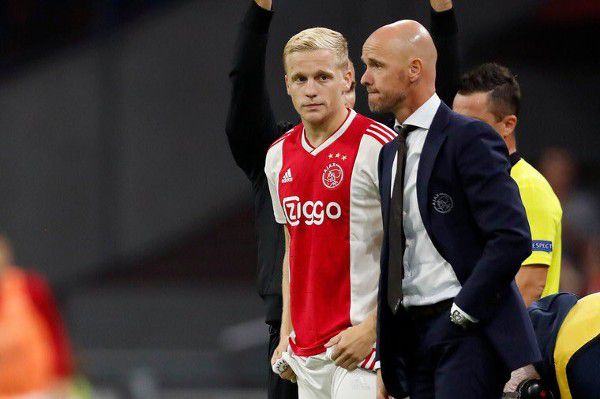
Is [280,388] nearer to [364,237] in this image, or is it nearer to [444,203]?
[364,237]

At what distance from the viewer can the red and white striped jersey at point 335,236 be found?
3.02 m

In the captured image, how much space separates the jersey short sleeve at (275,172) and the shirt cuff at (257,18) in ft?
1.17

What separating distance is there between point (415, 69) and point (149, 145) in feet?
23.7

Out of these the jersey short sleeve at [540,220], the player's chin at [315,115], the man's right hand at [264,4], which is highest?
the man's right hand at [264,4]

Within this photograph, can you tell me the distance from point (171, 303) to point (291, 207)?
6.72 m

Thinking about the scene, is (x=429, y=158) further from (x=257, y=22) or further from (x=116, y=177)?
(x=116, y=177)

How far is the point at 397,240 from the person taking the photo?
2775mm

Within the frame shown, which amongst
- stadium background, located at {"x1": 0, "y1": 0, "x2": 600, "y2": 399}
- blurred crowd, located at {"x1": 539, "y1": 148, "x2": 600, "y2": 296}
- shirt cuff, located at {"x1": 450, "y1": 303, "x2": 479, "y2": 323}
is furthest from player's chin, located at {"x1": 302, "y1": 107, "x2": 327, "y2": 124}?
stadium background, located at {"x1": 0, "y1": 0, "x2": 600, "y2": 399}

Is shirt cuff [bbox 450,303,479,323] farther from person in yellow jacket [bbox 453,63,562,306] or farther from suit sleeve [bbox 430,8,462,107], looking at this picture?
suit sleeve [bbox 430,8,462,107]

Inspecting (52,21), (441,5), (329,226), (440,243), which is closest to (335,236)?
(329,226)

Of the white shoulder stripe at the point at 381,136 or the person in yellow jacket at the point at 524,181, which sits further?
the person in yellow jacket at the point at 524,181

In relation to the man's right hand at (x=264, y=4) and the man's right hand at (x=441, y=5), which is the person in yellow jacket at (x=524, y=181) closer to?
the man's right hand at (x=441, y=5)

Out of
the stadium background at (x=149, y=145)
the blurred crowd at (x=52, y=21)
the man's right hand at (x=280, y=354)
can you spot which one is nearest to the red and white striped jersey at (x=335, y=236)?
the man's right hand at (x=280, y=354)

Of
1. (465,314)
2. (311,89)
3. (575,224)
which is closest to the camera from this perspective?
(465,314)
